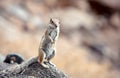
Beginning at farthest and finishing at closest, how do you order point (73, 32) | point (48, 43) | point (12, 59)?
point (73, 32)
point (12, 59)
point (48, 43)

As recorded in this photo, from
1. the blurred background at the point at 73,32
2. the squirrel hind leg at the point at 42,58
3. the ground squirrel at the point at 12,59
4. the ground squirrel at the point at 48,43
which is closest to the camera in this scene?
the ground squirrel at the point at 48,43

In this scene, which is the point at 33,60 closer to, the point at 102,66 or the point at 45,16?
the point at 102,66

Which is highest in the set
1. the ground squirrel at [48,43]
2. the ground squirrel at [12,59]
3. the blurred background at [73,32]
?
the blurred background at [73,32]

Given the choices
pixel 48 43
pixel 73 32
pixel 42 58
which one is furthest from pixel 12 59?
pixel 73 32

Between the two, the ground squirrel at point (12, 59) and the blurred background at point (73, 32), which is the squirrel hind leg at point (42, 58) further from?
the blurred background at point (73, 32)

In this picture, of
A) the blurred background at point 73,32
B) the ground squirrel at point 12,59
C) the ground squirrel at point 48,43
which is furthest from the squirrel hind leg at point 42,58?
the blurred background at point 73,32

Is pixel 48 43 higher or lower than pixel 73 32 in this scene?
lower

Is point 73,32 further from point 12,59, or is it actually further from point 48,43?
point 48,43

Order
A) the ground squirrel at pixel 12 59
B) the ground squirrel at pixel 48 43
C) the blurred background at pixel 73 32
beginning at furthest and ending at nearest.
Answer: the blurred background at pixel 73 32
the ground squirrel at pixel 12 59
the ground squirrel at pixel 48 43

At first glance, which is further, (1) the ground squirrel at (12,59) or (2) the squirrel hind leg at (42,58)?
(1) the ground squirrel at (12,59)

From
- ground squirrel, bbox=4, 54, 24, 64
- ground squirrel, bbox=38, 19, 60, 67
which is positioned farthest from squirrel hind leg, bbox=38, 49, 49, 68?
ground squirrel, bbox=4, 54, 24, 64
